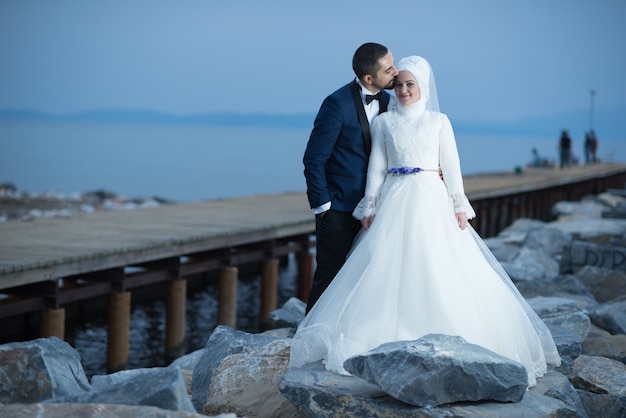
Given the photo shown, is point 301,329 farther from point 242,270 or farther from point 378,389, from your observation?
point 242,270

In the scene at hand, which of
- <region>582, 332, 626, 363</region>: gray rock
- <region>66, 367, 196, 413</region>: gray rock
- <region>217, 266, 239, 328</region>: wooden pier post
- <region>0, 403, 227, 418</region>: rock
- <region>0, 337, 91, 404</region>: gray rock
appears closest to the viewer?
<region>0, 403, 227, 418</region>: rock

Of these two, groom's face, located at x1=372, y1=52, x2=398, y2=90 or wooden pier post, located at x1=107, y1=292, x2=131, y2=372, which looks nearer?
groom's face, located at x1=372, y1=52, x2=398, y2=90

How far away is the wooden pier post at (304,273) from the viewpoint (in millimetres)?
14422

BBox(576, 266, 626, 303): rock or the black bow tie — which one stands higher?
the black bow tie

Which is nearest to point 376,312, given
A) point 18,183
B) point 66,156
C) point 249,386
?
point 249,386

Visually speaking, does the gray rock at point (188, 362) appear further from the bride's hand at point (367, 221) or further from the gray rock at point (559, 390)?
the gray rock at point (559, 390)

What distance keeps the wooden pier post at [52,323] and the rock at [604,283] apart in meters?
5.59

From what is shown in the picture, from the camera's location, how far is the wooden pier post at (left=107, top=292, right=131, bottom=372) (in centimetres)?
1042

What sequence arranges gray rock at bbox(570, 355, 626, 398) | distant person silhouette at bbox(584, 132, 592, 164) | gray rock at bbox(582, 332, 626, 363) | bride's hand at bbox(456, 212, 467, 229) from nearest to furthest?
bride's hand at bbox(456, 212, 467, 229) < gray rock at bbox(570, 355, 626, 398) < gray rock at bbox(582, 332, 626, 363) < distant person silhouette at bbox(584, 132, 592, 164)

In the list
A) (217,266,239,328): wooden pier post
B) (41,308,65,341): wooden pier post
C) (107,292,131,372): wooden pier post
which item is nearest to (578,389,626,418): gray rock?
(41,308,65,341): wooden pier post

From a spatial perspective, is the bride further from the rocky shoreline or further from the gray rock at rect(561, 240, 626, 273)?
the gray rock at rect(561, 240, 626, 273)

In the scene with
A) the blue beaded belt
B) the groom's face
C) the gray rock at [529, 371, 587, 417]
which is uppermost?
the groom's face

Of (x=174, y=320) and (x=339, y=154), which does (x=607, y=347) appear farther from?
(x=174, y=320)

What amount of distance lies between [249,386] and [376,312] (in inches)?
32.8
